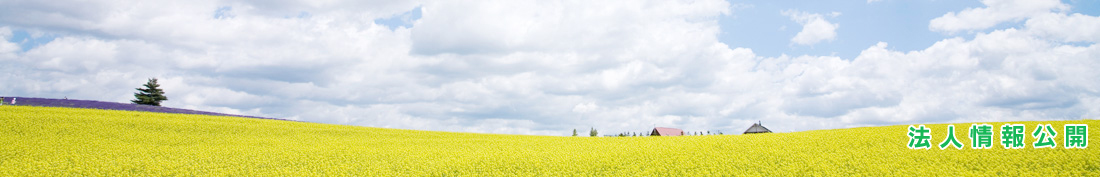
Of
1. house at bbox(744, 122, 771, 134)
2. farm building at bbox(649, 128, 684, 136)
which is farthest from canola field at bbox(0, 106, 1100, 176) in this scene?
farm building at bbox(649, 128, 684, 136)

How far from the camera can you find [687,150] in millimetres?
24703

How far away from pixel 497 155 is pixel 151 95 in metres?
66.4

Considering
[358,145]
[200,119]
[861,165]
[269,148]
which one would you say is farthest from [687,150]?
[200,119]

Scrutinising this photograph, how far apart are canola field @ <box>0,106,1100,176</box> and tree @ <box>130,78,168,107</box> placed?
4317 cm

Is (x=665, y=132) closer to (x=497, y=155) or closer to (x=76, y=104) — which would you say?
(x=497, y=155)

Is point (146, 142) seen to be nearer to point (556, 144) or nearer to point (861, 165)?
point (556, 144)

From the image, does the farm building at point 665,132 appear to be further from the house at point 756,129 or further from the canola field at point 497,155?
the canola field at point 497,155

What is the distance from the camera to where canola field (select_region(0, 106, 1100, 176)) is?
789 inches

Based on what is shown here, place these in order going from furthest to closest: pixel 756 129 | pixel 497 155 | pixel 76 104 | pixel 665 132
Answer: pixel 665 132 < pixel 756 129 < pixel 76 104 < pixel 497 155

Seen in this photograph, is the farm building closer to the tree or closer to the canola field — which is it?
the canola field

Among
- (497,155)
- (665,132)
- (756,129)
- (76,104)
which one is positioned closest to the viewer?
(497,155)

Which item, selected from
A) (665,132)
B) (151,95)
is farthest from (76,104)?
(665,132)

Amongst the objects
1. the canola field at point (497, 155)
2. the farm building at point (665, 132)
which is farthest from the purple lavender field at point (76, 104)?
the farm building at point (665, 132)

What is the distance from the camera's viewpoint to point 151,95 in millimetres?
73000
